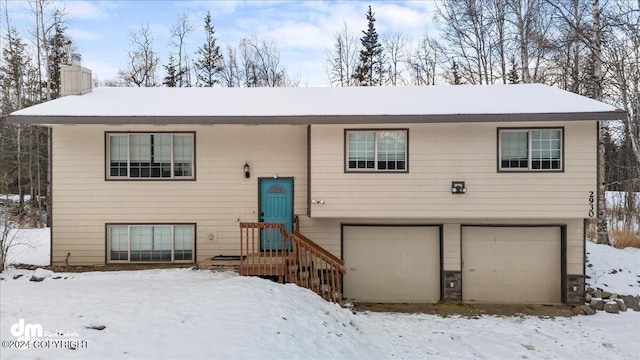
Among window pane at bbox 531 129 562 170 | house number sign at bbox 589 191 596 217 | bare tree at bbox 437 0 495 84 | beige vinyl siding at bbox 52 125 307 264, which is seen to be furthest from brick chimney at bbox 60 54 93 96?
bare tree at bbox 437 0 495 84

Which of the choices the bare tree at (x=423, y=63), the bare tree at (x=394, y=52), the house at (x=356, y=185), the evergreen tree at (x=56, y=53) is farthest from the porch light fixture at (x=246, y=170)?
the evergreen tree at (x=56, y=53)

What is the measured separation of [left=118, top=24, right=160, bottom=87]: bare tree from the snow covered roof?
14.2m

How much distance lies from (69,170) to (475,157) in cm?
1024

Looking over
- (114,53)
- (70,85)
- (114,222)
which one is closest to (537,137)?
(114,222)

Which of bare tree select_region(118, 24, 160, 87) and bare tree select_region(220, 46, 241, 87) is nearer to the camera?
bare tree select_region(118, 24, 160, 87)

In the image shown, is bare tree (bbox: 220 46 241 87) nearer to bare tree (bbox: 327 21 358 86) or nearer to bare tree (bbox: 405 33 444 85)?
bare tree (bbox: 327 21 358 86)

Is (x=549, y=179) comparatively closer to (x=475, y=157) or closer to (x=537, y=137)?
(x=537, y=137)

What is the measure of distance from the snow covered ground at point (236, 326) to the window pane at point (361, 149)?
340 centimetres

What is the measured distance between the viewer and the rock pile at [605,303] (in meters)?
9.31

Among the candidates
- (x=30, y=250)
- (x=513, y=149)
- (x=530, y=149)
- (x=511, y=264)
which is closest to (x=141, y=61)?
(x=30, y=250)

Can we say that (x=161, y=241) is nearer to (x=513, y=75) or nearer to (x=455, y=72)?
(x=455, y=72)

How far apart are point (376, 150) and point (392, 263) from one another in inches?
122

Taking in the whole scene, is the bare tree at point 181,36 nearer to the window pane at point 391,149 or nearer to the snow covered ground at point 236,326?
the snow covered ground at point 236,326

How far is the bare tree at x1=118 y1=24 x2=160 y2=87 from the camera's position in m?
24.3
